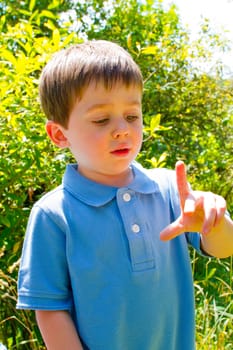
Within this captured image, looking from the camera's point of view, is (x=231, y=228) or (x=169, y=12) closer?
(x=231, y=228)

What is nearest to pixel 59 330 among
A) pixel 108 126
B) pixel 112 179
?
pixel 112 179

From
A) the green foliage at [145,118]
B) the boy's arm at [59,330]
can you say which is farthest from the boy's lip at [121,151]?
the green foliage at [145,118]

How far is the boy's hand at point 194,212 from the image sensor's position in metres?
1.32

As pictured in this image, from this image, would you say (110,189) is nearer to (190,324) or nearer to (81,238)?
(81,238)

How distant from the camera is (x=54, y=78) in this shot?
1.54 meters

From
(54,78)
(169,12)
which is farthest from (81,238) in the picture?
(169,12)

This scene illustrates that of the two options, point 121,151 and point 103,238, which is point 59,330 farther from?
point 121,151

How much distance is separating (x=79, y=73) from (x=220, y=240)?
546 millimetres

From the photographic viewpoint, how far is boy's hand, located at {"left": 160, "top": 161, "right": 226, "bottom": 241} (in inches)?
51.9

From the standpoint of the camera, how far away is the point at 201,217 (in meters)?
1.41

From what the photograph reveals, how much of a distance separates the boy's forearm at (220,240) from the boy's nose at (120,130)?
0.33m

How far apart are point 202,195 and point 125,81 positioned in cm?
34

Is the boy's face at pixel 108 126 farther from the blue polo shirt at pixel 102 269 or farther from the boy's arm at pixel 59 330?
the boy's arm at pixel 59 330

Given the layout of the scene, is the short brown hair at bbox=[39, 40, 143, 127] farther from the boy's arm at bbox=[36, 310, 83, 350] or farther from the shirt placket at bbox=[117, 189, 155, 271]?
the boy's arm at bbox=[36, 310, 83, 350]
